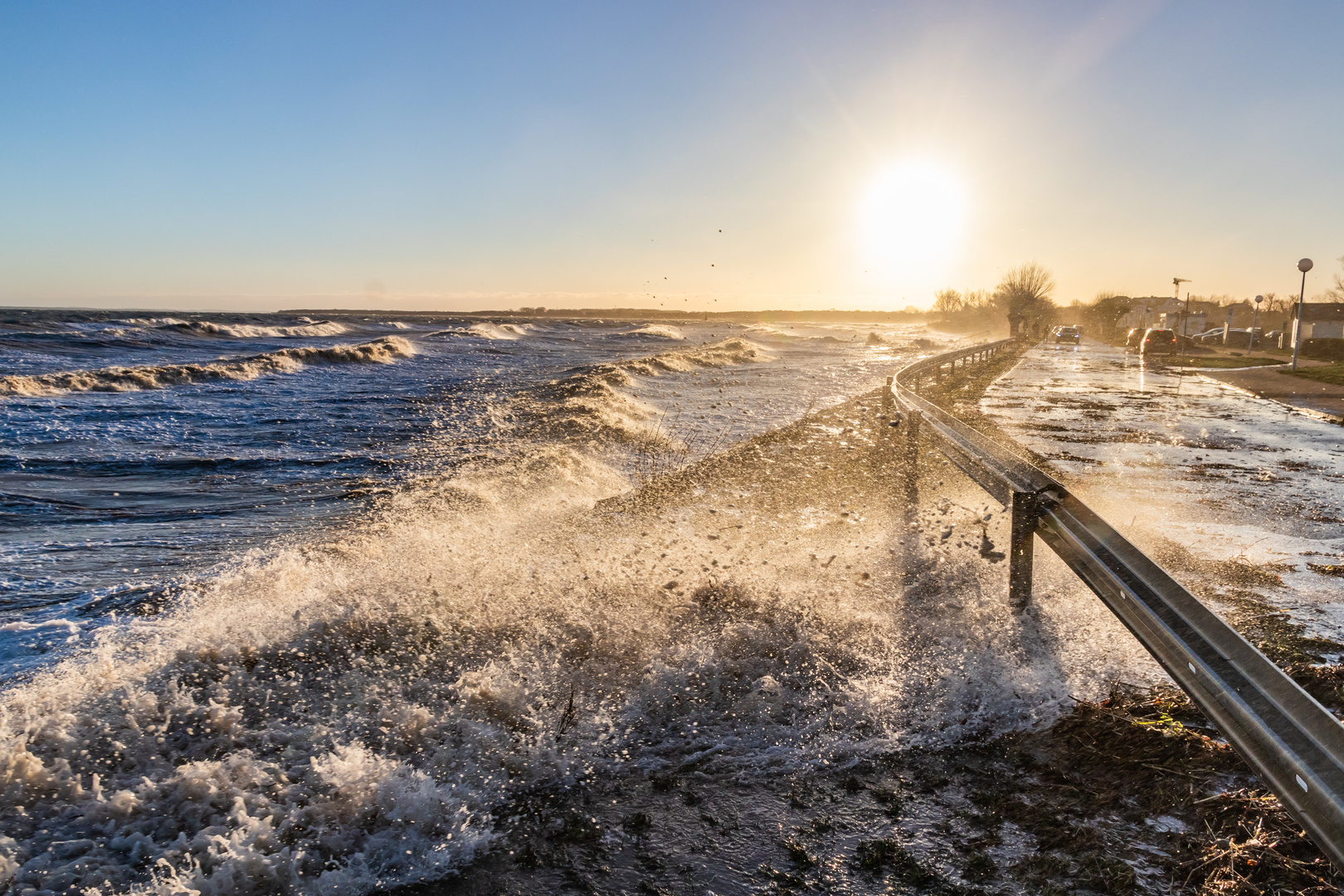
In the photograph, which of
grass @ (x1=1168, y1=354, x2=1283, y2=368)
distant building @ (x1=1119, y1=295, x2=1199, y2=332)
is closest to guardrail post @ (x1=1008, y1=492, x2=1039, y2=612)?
grass @ (x1=1168, y1=354, x2=1283, y2=368)

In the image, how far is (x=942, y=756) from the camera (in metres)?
3.22

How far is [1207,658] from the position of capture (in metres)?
2.56

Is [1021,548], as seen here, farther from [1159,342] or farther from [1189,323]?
[1189,323]

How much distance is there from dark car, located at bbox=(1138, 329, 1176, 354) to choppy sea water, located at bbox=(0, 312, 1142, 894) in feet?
123

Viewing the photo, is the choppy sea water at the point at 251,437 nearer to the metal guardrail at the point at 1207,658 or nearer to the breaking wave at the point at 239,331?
the metal guardrail at the point at 1207,658

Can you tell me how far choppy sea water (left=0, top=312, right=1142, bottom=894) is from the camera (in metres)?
2.76

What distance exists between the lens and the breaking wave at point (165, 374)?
20250 millimetres

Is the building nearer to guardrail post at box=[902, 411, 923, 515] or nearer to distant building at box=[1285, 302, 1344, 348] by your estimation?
distant building at box=[1285, 302, 1344, 348]

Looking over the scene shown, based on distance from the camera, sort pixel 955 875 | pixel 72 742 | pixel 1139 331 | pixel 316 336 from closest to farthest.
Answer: pixel 955 875 < pixel 72 742 < pixel 1139 331 < pixel 316 336

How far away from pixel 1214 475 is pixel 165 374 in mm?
27708

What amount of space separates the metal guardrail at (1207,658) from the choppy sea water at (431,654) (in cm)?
66

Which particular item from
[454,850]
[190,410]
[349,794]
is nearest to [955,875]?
[454,850]

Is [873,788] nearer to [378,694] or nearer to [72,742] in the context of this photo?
[378,694]

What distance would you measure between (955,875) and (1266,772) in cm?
100
